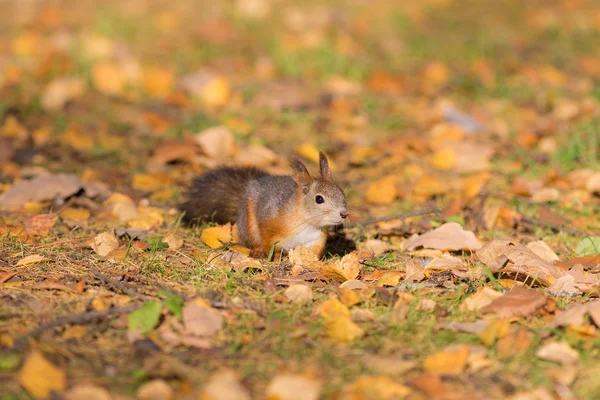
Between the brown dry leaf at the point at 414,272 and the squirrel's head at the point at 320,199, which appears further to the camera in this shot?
the squirrel's head at the point at 320,199

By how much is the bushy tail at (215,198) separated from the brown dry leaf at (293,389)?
197 cm

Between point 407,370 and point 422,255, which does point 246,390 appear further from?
point 422,255

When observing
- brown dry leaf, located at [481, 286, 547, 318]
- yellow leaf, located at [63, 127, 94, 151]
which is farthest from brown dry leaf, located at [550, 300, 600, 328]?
yellow leaf, located at [63, 127, 94, 151]

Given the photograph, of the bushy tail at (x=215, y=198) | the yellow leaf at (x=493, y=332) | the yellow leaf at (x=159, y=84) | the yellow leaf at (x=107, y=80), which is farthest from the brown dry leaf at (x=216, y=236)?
the yellow leaf at (x=107, y=80)

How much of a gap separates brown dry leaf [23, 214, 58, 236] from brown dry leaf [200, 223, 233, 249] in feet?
2.85

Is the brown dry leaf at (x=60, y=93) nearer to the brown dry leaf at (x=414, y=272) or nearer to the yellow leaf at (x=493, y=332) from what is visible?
the brown dry leaf at (x=414, y=272)

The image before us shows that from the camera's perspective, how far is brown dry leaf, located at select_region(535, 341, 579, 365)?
3.08 m

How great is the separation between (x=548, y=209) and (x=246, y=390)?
293 centimetres

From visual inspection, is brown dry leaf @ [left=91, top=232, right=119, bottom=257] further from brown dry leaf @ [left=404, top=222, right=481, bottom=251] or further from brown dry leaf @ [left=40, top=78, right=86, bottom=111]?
brown dry leaf @ [left=40, top=78, right=86, bottom=111]

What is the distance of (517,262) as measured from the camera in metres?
3.98

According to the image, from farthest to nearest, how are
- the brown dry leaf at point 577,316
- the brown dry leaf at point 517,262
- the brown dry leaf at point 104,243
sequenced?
the brown dry leaf at point 104,243 → the brown dry leaf at point 517,262 → the brown dry leaf at point 577,316

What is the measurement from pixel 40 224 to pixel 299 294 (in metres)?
1.70

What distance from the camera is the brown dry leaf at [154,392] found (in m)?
2.76

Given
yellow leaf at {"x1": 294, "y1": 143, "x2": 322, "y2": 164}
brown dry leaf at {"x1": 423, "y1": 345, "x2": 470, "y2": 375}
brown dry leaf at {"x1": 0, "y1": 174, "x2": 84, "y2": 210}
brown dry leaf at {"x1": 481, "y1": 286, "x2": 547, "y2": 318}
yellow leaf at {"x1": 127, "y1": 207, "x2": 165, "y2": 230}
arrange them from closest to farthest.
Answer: brown dry leaf at {"x1": 423, "y1": 345, "x2": 470, "y2": 375}
brown dry leaf at {"x1": 481, "y1": 286, "x2": 547, "y2": 318}
yellow leaf at {"x1": 127, "y1": 207, "x2": 165, "y2": 230}
brown dry leaf at {"x1": 0, "y1": 174, "x2": 84, "y2": 210}
yellow leaf at {"x1": 294, "y1": 143, "x2": 322, "y2": 164}
